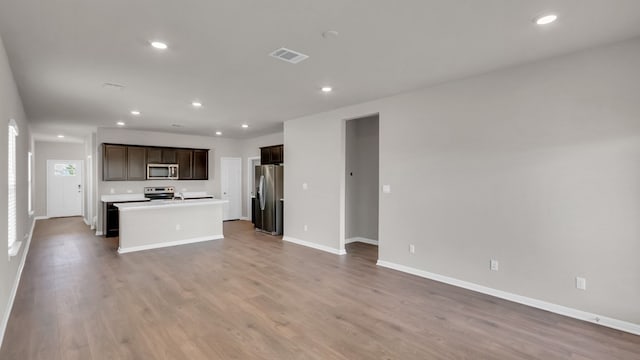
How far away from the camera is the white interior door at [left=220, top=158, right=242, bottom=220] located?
387 inches

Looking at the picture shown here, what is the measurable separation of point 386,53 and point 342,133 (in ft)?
8.39

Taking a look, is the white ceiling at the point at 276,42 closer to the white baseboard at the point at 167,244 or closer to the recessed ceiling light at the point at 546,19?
the recessed ceiling light at the point at 546,19

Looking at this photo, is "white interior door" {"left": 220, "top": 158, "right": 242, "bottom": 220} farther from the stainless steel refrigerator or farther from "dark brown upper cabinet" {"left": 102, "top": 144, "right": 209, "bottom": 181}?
the stainless steel refrigerator

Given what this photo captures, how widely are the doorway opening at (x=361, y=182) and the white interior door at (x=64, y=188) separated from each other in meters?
9.93

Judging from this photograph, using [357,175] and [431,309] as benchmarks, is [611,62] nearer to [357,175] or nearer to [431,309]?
[431,309]

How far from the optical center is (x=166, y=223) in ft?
20.9

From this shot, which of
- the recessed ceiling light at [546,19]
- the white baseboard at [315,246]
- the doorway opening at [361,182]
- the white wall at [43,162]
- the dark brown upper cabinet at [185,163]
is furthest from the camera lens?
the white wall at [43,162]

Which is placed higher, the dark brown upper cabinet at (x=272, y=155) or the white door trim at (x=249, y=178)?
the dark brown upper cabinet at (x=272, y=155)

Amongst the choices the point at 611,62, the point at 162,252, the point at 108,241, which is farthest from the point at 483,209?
Answer: the point at 108,241

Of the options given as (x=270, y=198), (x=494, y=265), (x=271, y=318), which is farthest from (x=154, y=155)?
(x=494, y=265)

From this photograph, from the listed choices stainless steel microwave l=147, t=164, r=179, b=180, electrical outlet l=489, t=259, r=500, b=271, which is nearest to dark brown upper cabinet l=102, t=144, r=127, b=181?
stainless steel microwave l=147, t=164, r=179, b=180

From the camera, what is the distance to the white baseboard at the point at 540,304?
2.92 metres

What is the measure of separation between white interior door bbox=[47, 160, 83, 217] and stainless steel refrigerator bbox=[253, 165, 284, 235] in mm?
7469

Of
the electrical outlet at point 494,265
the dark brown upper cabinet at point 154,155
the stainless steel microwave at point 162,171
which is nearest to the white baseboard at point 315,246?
the electrical outlet at point 494,265
